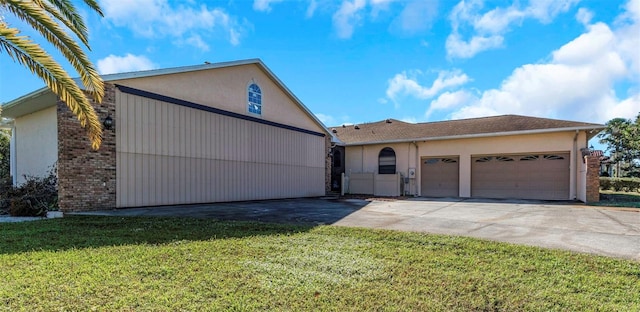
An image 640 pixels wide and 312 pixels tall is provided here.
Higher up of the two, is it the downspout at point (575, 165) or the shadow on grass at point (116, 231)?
the downspout at point (575, 165)

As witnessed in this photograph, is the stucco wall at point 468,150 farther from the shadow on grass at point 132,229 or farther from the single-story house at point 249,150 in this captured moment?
the shadow on grass at point 132,229

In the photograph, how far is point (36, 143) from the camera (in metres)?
11.9

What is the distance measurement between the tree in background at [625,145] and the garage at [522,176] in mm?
21814

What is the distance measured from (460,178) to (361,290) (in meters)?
15.2

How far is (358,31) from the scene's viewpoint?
14258 mm

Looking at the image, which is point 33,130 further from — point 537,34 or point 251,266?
point 537,34

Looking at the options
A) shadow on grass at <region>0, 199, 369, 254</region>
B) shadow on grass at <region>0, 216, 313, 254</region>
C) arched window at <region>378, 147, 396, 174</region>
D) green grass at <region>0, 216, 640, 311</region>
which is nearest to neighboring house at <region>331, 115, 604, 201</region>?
arched window at <region>378, 147, 396, 174</region>

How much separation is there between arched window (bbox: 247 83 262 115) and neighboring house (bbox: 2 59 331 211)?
46 mm

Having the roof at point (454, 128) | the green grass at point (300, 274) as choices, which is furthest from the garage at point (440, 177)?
the green grass at point (300, 274)

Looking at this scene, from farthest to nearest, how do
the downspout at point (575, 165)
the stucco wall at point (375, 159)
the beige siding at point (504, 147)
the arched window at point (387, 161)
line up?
the arched window at point (387, 161), the stucco wall at point (375, 159), the beige siding at point (504, 147), the downspout at point (575, 165)

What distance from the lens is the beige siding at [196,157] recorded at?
1020 centimetres

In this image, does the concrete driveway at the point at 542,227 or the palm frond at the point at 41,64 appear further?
the concrete driveway at the point at 542,227

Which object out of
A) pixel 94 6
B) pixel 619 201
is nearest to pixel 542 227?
pixel 619 201

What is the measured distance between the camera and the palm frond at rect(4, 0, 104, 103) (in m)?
5.45
